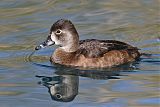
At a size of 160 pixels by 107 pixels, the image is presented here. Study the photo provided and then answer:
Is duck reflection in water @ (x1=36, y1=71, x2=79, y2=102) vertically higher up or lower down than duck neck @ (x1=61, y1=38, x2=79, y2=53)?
lower down

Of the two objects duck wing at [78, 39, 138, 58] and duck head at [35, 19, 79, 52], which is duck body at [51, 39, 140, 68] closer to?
duck wing at [78, 39, 138, 58]

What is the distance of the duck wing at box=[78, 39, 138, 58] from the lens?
12.6 meters

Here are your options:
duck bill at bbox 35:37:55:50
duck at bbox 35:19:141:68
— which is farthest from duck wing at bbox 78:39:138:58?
duck bill at bbox 35:37:55:50

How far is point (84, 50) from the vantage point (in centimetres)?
1269

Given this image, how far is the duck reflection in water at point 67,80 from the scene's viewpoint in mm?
10836

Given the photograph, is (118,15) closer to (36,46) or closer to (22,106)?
(36,46)

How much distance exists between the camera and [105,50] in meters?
12.7

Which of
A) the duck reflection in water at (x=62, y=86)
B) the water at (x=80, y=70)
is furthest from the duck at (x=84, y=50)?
the duck reflection in water at (x=62, y=86)

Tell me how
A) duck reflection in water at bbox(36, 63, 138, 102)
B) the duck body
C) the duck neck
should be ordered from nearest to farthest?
duck reflection in water at bbox(36, 63, 138, 102) < the duck body < the duck neck

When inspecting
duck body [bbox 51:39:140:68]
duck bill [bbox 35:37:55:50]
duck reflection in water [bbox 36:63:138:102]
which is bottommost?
duck reflection in water [bbox 36:63:138:102]

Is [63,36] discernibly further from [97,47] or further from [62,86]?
[62,86]

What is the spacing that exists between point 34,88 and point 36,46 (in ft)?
9.01

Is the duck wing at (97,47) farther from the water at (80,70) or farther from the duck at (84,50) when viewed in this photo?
the water at (80,70)

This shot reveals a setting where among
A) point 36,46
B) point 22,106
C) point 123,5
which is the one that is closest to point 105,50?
point 36,46
